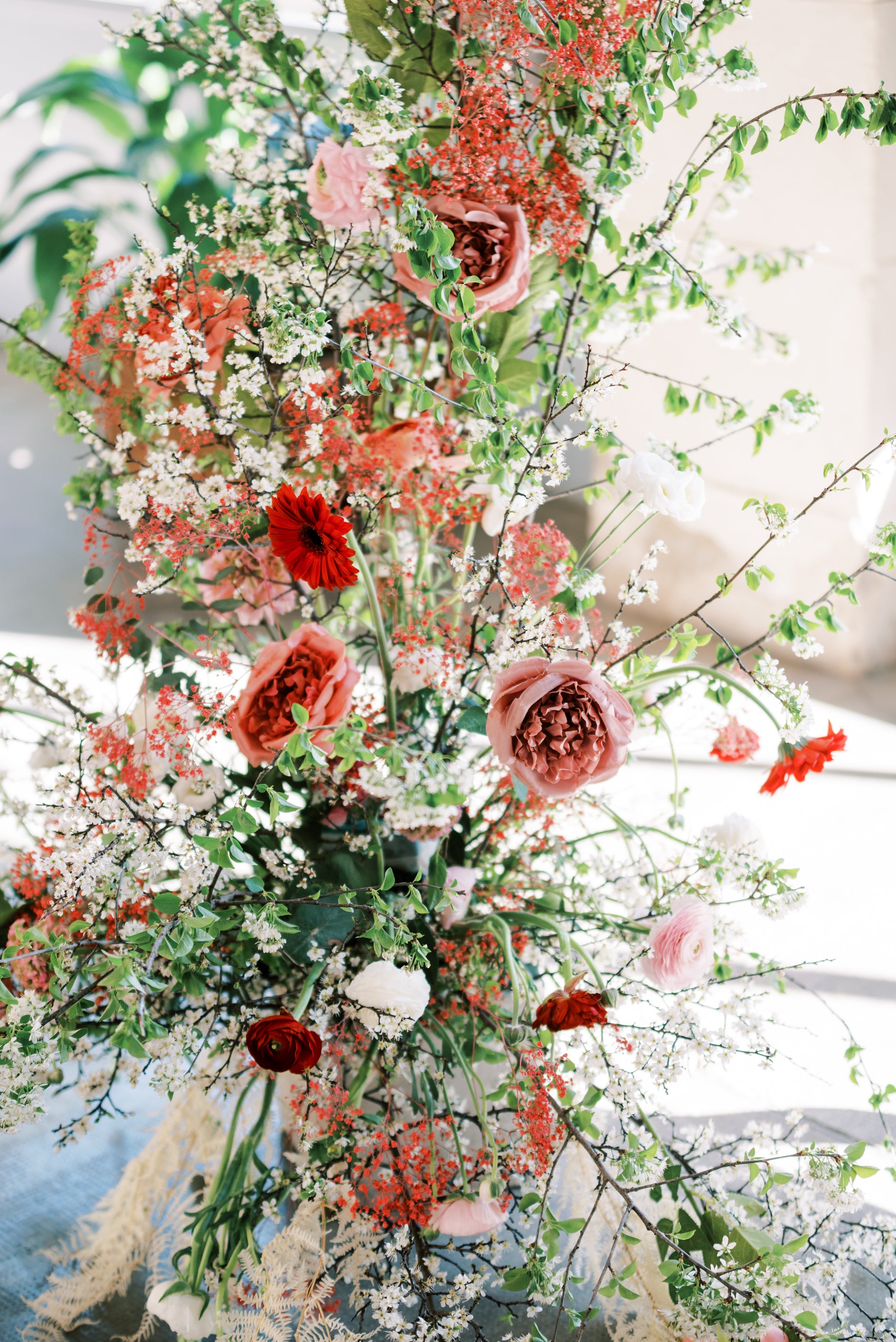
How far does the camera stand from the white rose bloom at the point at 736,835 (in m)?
0.65

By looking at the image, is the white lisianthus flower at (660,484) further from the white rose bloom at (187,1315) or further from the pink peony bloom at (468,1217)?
the white rose bloom at (187,1315)

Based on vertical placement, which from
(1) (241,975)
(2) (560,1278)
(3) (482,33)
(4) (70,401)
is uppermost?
(3) (482,33)

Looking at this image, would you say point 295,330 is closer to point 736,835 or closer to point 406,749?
point 406,749

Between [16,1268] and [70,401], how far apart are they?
0.62 metres

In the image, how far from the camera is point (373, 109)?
521mm

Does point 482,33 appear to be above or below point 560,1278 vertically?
above

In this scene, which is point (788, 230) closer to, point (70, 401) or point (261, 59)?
point (261, 59)

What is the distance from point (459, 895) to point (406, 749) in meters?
0.13

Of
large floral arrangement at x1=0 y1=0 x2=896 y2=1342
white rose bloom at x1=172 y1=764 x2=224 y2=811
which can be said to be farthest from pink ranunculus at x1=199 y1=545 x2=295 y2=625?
white rose bloom at x1=172 y1=764 x2=224 y2=811

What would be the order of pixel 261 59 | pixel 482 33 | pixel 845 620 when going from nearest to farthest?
pixel 482 33, pixel 261 59, pixel 845 620

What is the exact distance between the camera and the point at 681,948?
567mm

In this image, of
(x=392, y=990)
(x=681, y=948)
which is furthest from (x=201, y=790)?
(x=681, y=948)

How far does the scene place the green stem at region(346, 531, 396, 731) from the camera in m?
0.60

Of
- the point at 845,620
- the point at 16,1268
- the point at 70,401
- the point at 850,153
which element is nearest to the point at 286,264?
the point at 70,401
